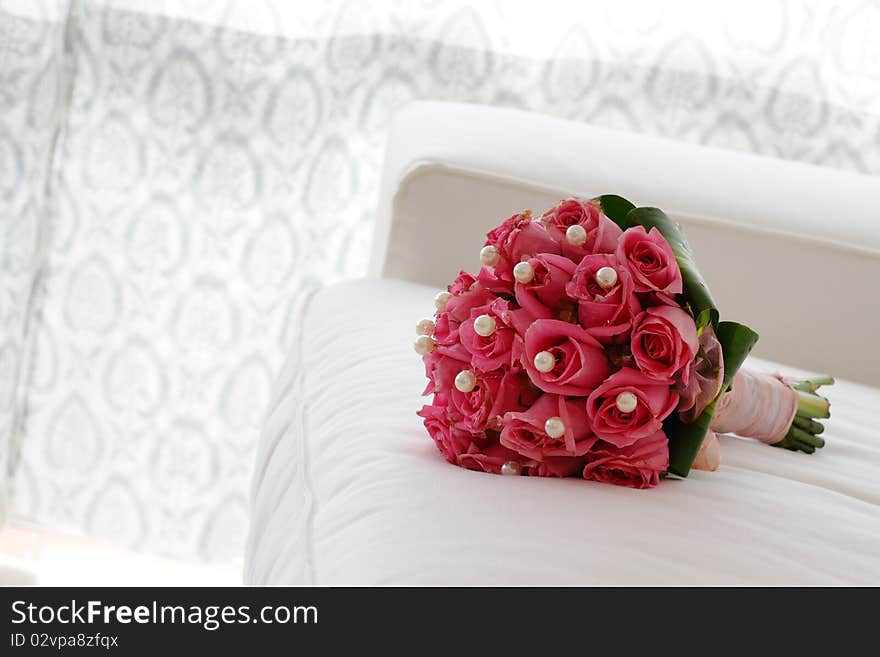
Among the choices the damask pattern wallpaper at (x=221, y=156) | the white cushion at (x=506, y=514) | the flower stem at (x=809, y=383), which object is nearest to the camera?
the white cushion at (x=506, y=514)

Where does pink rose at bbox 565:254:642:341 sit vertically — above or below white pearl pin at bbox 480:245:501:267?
below

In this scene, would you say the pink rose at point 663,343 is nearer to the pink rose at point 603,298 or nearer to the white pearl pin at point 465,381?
the pink rose at point 603,298

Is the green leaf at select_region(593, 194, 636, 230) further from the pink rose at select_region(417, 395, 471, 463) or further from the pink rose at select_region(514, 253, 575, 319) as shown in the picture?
the pink rose at select_region(417, 395, 471, 463)

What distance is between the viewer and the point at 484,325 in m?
0.76

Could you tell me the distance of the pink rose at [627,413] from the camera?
73 centimetres

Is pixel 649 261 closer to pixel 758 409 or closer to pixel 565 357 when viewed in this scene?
pixel 565 357

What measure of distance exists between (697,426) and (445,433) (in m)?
0.21

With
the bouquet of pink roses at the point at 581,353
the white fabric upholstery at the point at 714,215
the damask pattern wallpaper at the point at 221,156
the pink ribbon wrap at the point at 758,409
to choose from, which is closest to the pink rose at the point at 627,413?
the bouquet of pink roses at the point at 581,353

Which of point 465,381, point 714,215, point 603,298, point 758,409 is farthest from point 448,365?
point 714,215

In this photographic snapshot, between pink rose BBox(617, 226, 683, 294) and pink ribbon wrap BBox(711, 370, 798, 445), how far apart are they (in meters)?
0.25

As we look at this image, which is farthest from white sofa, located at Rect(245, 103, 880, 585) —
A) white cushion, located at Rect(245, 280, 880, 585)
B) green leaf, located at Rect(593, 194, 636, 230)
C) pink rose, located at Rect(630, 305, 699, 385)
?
green leaf, located at Rect(593, 194, 636, 230)

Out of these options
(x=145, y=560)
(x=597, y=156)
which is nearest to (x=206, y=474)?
(x=145, y=560)

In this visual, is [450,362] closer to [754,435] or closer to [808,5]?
[754,435]

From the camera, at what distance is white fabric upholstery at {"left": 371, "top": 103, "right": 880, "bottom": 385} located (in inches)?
58.4
